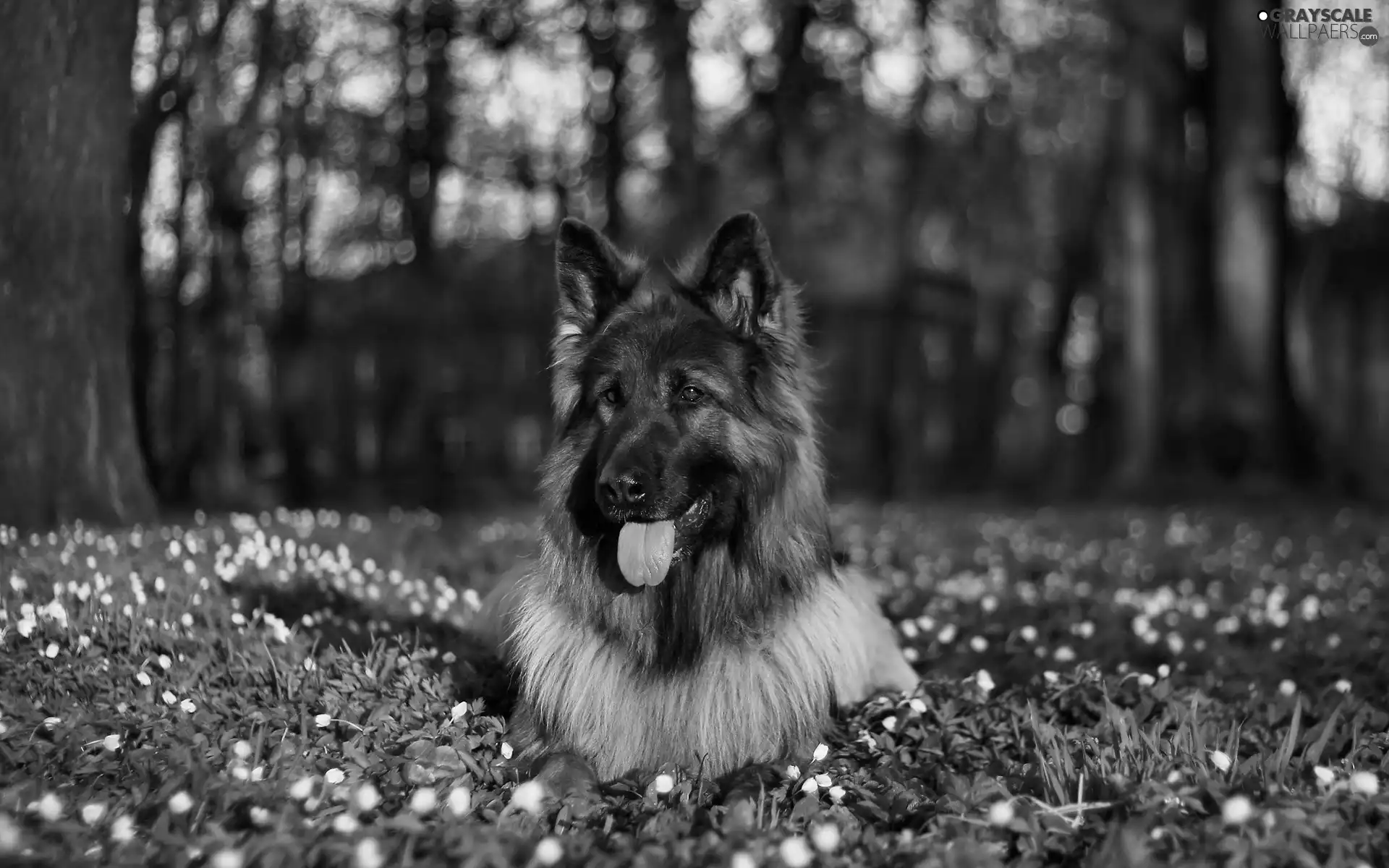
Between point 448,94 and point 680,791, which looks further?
point 448,94

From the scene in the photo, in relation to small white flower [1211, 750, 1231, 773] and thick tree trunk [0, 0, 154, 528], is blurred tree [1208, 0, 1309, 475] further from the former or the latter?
thick tree trunk [0, 0, 154, 528]

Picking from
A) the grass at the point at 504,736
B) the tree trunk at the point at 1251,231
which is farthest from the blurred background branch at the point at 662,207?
the grass at the point at 504,736

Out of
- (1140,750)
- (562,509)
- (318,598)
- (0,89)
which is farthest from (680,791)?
(0,89)

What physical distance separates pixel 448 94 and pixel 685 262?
12170 mm

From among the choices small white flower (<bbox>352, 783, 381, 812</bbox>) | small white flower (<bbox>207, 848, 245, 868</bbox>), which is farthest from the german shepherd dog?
small white flower (<bbox>207, 848, 245, 868</bbox>)

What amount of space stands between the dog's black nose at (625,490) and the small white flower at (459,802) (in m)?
1.09

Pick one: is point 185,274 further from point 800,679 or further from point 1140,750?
point 1140,750

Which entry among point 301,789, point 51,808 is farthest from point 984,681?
point 51,808

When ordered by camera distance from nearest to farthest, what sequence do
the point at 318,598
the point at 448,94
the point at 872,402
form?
the point at 318,598 < the point at 448,94 < the point at 872,402

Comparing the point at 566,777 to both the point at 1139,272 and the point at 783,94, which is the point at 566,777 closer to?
the point at 783,94

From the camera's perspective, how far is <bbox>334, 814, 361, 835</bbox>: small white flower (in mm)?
2932

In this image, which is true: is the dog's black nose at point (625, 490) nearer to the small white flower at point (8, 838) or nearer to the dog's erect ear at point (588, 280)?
the dog's erect ear at point (588, 280)

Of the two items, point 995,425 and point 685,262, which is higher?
point 685,262

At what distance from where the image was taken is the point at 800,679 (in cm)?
395
